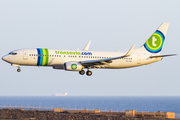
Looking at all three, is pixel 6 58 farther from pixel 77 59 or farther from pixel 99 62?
pixel 99 62

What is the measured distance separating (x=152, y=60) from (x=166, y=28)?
9.82m

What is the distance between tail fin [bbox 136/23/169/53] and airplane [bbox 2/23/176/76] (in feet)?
3.65

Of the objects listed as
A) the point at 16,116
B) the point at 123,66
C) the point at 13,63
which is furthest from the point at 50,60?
the point at 123,66

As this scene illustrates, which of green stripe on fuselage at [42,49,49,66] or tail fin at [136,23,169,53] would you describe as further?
tail fin at [136,23,169,53]

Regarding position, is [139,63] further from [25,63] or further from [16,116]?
[16,116]

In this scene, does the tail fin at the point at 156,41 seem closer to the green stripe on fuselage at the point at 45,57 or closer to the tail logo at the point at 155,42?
the tail logo at the point at 155,42

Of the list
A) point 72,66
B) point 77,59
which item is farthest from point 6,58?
point 77,59

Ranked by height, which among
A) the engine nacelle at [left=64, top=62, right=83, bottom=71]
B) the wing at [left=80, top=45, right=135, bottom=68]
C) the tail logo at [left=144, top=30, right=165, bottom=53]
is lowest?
the engine nacelle at [left=64, top=62, right=83, bottom=71]

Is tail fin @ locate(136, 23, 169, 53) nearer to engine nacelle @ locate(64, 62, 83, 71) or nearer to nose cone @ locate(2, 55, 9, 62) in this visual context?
engine nacelle @ locate(64, 62, 83, 71)

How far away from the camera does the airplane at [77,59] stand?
173ft

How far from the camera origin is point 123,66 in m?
60.1

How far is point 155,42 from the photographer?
65.7 m

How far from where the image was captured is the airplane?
5262 cm

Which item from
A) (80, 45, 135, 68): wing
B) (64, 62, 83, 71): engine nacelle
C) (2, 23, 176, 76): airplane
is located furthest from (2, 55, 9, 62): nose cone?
(80, 45, 135, 68): wing
